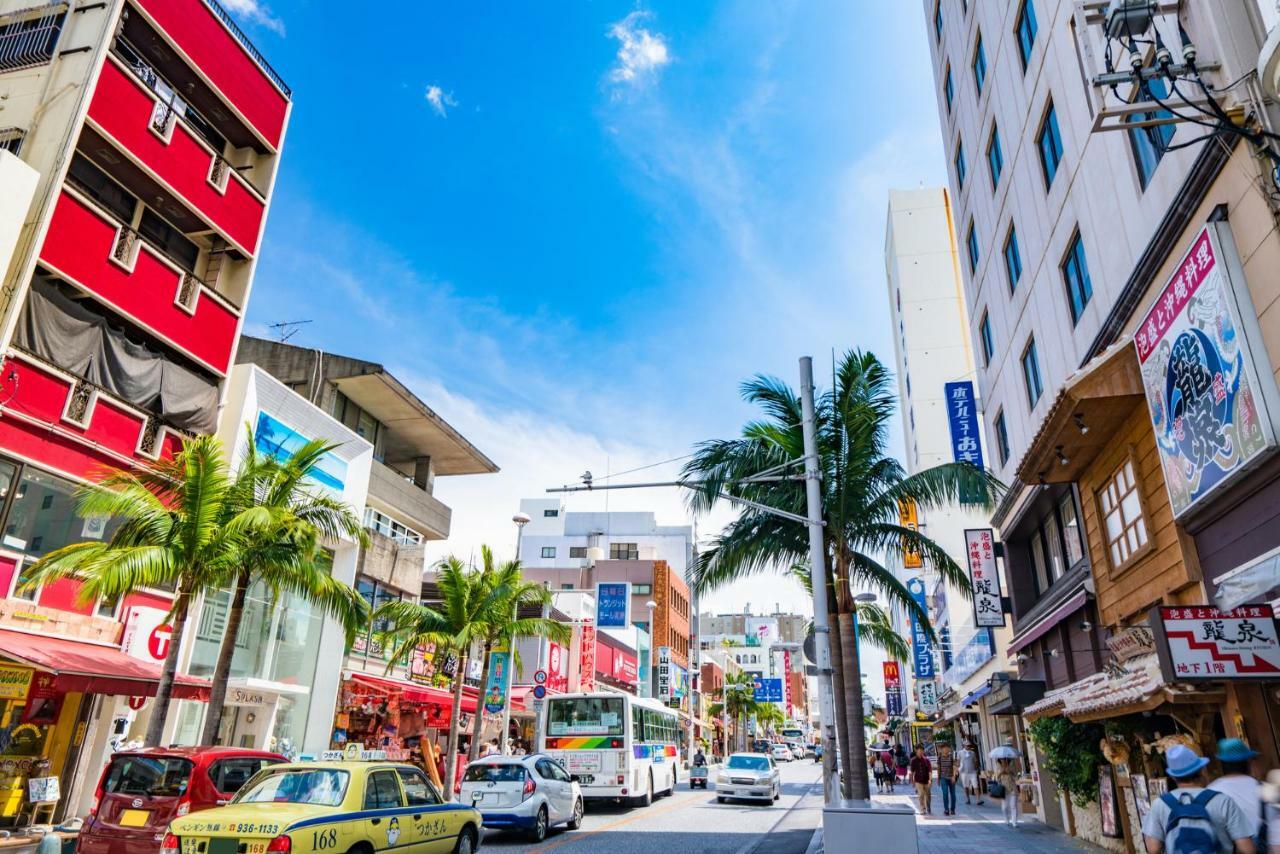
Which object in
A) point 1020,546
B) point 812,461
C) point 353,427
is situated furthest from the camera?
point 353,427

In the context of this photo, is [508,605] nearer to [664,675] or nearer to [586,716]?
[586,716]

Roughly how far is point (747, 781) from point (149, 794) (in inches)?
826

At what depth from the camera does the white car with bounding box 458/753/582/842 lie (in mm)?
15594

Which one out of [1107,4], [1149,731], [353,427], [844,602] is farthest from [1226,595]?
[353,427]

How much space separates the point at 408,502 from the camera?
99.4 feet

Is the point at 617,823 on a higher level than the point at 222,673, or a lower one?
lower

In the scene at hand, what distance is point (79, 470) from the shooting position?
16641 mm

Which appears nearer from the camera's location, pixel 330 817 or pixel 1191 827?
pixel 1191 827

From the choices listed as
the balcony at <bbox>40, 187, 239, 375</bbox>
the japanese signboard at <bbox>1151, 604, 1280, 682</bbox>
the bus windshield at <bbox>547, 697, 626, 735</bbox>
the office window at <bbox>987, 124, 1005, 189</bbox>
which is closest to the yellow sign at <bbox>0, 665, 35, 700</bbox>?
the balcony at <bbox>40, 187, 239, 375</bbox>

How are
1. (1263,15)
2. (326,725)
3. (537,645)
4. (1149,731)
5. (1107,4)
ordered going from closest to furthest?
(1263,15)
(1107,4)
(1149,731)
(326,725)
(537,645)

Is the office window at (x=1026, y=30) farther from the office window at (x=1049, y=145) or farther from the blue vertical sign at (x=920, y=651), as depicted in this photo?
the blue vertical sign at (x=920, y=651)

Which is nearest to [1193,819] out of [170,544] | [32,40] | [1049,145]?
[170,544]

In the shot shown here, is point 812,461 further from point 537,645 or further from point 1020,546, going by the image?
point 537,645

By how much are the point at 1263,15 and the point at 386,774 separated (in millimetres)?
13192
